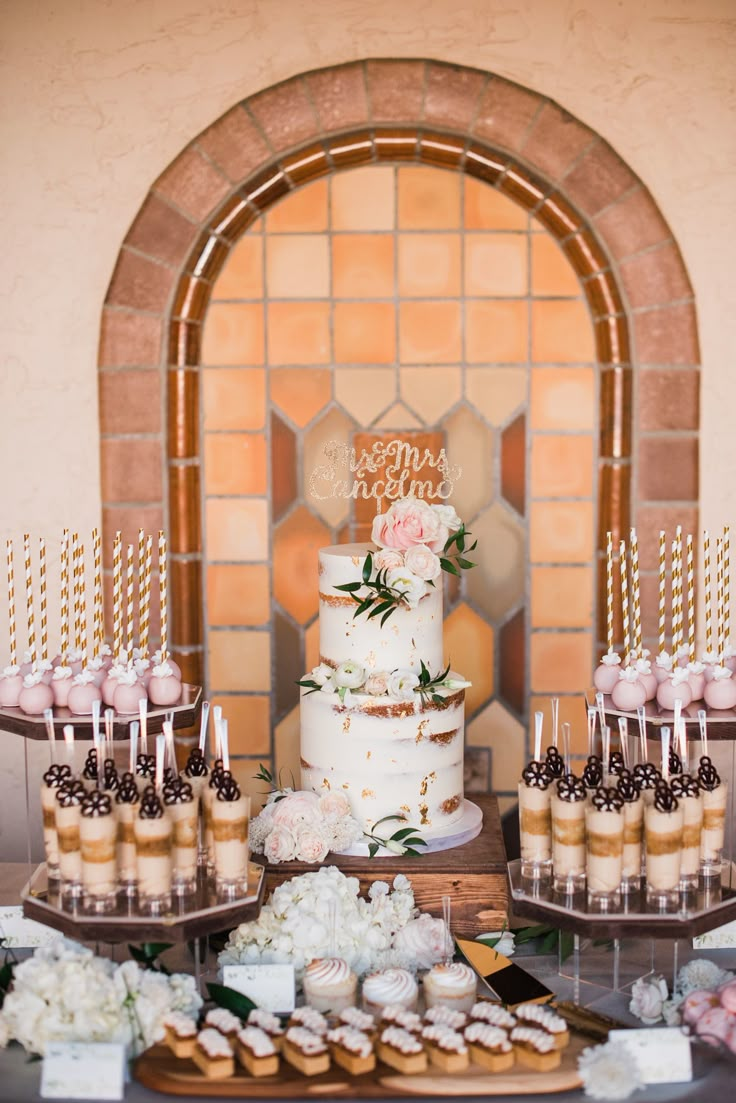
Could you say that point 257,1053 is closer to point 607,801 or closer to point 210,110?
point 607,801

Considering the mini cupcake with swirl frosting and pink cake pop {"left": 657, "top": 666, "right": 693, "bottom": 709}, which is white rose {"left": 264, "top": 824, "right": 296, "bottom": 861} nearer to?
the mini cupcake with swirl frosting

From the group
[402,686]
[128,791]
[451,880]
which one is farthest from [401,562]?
[128,791]

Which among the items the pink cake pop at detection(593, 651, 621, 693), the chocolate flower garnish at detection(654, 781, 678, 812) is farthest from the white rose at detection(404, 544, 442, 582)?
the chocolate flower garnish at detection(654, 781, 678, 812)

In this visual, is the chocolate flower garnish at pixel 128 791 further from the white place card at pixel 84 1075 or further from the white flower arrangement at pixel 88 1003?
the white place card at pixel 84 1075

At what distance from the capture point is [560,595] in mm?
4109

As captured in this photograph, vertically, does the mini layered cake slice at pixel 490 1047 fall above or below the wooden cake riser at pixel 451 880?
below

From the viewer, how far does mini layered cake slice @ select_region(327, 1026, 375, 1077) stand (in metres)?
2.45

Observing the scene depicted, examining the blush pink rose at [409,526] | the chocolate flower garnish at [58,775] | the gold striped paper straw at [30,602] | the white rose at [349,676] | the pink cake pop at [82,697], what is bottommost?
the chocolate flower garnish at [58,775]

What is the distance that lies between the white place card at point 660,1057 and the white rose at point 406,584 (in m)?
1.22

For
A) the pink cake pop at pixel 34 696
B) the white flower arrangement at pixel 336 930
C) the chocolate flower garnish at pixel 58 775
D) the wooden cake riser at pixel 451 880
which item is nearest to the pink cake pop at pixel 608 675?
the wooden cake riser at pixel 451 880

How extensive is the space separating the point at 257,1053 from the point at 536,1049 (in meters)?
0.59

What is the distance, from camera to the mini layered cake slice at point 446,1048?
2455 mm

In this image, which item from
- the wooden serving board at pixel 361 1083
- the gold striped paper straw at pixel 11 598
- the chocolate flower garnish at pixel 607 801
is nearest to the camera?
the wooden serving board at pixel 361 1083

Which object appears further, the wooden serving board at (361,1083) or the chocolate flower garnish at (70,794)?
the chocolate flower garnish at (70,794)
